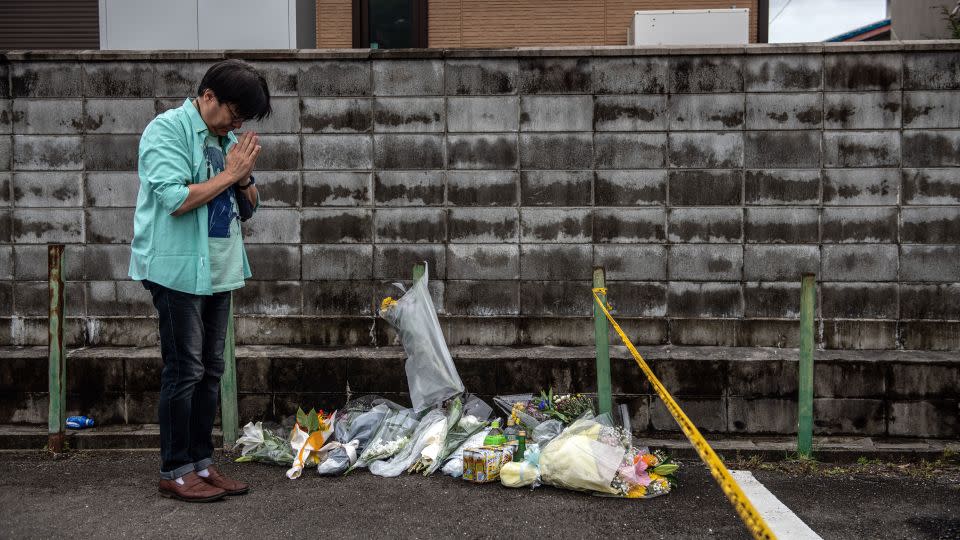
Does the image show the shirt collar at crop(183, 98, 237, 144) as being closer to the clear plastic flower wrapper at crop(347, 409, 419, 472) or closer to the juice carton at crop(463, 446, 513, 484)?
the clear plastic flower wrapper at crop(347, 409, 419, 472)

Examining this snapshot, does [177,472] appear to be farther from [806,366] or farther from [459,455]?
[806,366]

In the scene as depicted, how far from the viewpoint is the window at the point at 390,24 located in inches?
291

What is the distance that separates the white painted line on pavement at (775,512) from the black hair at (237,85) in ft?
9.74

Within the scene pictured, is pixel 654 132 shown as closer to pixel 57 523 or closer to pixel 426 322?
pixel 426 322

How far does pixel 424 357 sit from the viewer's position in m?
4.52

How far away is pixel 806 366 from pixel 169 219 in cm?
340

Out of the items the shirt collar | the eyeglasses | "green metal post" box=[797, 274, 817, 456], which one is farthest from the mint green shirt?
"green metal post" box=[797, 274, 817, 456]

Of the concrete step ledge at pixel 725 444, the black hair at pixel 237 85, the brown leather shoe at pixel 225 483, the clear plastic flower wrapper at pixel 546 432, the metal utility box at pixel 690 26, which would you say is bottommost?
the concrete step ledge at pixel 725 444

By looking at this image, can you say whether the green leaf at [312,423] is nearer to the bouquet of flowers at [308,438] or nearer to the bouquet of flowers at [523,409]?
the bouquet of flowers at [308,438]

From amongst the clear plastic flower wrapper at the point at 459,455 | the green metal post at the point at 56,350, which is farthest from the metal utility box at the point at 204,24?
the clear plastic flower wrapper at the point at 459,455

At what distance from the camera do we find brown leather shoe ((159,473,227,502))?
3527mm

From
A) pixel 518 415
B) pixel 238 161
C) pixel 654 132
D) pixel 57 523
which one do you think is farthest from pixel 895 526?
pixel 57 523

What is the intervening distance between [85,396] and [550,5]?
5.27 m

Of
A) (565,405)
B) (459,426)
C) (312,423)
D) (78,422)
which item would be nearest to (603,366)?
(565,405)
